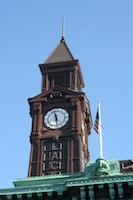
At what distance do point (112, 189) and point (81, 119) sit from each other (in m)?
34.9

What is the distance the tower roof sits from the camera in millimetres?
80125

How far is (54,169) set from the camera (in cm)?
6719

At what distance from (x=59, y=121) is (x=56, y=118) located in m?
0.57

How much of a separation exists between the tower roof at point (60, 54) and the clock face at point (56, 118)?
9837 mm

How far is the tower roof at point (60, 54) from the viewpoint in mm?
80125

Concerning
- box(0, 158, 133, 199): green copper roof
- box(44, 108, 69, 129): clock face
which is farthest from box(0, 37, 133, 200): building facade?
box(0, 158, 133, 199): green copper roof

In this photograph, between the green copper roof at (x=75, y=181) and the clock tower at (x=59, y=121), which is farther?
the clock tower at (x=59, y=121)

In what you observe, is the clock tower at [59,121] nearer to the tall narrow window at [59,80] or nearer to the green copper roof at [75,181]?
the tall narrow window at [59,80]

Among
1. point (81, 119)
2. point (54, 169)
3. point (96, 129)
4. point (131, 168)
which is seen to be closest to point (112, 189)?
point (131, 168)

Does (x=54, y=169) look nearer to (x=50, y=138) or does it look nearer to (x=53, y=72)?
(x=50, y=138)

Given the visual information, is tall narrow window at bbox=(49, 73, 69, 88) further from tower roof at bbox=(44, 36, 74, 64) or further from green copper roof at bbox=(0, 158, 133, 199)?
green copper roof at bbox=(0, 158, 133, 199)

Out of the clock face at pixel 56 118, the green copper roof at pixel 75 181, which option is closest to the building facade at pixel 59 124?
the clock face at pixel 56 118

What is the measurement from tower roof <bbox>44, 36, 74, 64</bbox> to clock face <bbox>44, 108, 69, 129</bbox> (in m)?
9.84

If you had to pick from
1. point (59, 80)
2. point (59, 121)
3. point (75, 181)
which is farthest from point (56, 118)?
point (75, 181)
